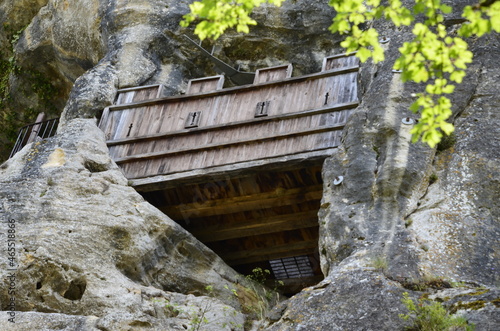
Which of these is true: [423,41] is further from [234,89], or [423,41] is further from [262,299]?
[234,89]

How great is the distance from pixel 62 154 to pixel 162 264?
2505 mm

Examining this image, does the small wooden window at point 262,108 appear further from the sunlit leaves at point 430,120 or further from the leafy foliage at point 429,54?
the sunlit leaves at point 430,120

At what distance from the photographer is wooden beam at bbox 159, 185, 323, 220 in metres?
13.3

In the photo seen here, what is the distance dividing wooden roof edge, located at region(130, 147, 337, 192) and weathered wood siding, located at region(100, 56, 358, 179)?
163 millimetres

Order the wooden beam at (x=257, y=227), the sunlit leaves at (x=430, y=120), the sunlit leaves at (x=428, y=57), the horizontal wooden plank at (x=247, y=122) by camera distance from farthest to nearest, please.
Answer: the wooden beam at (x=257, y=227) < the horizontal wooden plank at (x=247, y=122) < the sunlit leaves at (x=430, y=120) < the sunlit leaves at (x=428, y=57)

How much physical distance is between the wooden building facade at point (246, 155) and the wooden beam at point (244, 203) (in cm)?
2

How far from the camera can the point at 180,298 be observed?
452 inches

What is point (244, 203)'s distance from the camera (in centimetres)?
1358

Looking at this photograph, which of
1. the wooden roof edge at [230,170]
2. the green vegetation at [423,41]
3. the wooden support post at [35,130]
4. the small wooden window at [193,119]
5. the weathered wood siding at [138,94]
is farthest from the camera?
the wooden support post at [35,130]

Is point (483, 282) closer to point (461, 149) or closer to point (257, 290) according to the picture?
point (461, 149)

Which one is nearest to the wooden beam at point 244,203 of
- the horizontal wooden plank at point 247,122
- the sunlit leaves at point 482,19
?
the horizontal wooden plank at point 247,122

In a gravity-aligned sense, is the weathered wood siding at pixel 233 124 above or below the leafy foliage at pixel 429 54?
above

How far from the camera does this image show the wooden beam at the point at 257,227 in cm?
→ 1374

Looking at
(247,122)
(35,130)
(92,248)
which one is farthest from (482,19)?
(35,130)
